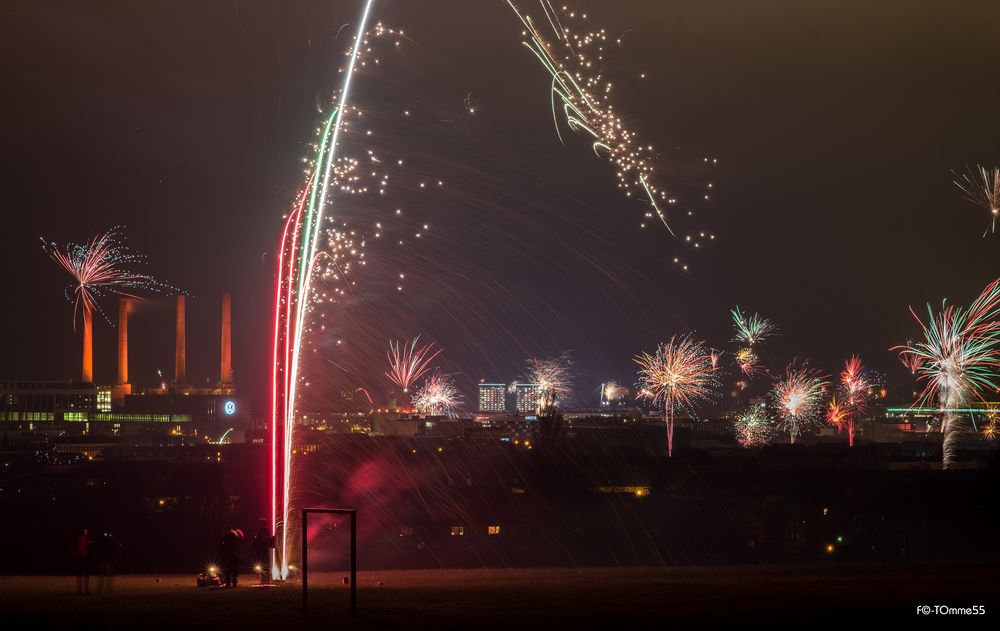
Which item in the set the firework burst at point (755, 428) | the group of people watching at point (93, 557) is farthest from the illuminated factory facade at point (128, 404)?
the group of people watching at point (93, 557)

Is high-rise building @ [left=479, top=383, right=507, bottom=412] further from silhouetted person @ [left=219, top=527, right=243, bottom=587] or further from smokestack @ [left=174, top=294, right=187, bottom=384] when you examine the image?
silhouetted person @ [left=219, top=527, right=243, bottom=587]

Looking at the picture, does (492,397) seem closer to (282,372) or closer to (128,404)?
(128,404)

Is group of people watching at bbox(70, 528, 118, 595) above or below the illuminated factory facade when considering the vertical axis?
below

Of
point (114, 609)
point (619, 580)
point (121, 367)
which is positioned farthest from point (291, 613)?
point (121, 367)

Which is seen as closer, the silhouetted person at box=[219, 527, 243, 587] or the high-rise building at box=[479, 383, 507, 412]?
the silhouetted person at box=[219, 527, 243, 587]

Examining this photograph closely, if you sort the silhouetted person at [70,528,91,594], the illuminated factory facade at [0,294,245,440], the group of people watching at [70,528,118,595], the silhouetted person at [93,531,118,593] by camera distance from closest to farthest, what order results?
the silhouetted person at [70,528,91,594]
the group of people watching at [70,528,118,595]
the silhouetted person at [93,531,118,593]
the illuminated factory facade at [0,294,245,440]

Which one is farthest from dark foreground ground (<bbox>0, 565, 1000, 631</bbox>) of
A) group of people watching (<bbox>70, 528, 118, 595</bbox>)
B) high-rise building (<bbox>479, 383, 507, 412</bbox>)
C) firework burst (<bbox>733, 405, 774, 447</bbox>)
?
high-rise building (<bbox>479, 383, 507, 412</bbox>)

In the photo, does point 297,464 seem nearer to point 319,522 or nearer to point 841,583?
point 319,522
